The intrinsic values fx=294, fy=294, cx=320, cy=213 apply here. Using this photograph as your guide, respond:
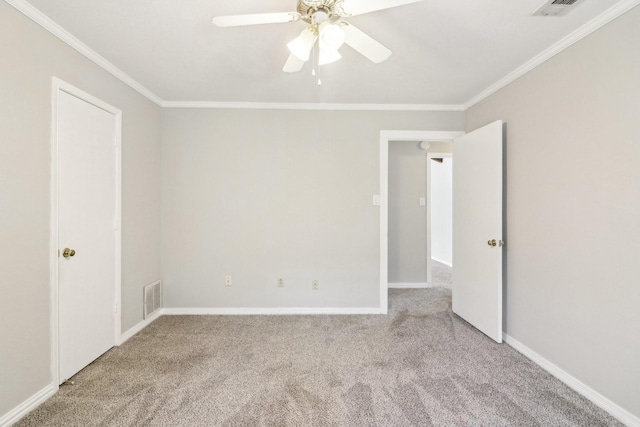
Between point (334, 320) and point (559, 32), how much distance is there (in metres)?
3.03

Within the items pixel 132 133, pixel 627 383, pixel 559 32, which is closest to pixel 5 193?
pixel 132 133

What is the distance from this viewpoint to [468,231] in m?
3.04

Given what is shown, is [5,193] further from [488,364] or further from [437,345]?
[488,364]

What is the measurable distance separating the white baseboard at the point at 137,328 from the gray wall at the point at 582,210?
3.50m

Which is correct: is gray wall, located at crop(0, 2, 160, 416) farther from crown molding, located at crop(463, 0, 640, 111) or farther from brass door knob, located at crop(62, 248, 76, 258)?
crown molding, located at crop(463, 0, 640, 111)

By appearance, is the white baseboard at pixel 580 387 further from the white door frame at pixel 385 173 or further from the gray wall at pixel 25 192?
the gray wall at pixel 25 192

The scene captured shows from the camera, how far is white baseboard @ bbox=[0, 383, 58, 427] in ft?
5.41

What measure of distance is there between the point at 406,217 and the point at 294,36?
3204mm

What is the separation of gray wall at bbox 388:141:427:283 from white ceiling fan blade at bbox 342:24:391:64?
3.03 m

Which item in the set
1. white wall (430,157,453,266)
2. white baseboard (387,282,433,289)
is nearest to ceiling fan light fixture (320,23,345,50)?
white baseboard (387,282,433,289)

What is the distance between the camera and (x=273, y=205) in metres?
3.37

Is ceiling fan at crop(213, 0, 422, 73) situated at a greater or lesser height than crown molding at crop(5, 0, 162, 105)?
lesser

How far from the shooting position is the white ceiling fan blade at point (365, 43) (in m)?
1.43

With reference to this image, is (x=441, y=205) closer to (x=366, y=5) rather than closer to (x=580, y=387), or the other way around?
(x=580, y=387)
